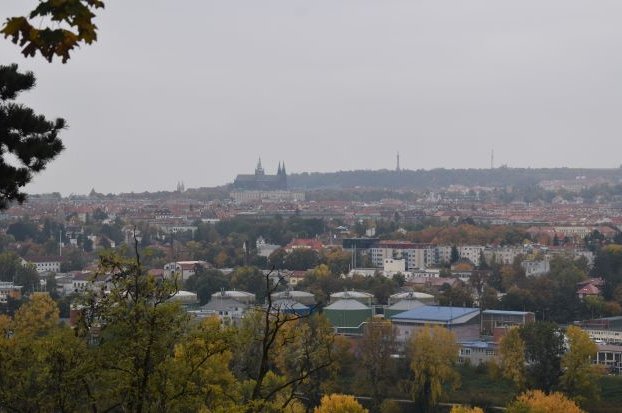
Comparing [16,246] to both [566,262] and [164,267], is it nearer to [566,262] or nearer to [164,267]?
[164,267]

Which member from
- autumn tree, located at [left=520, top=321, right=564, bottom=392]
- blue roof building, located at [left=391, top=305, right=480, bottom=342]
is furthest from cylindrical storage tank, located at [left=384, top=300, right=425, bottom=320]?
autumn tree, located at [left=520, top=321, right=564, bottom=392]

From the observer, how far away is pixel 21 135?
655cm

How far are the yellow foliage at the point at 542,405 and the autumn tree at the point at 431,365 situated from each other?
7.53ft

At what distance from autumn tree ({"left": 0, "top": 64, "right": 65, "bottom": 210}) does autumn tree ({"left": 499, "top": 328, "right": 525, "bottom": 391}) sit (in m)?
15.6

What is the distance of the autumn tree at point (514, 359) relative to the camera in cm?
2133

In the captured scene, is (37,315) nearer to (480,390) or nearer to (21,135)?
(480,390)

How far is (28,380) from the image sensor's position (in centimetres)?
780

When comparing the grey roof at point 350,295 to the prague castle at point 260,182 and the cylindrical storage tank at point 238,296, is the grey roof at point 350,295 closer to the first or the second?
the cylindrical storage tank at point 238,296

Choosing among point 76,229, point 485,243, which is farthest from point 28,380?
point 76,229

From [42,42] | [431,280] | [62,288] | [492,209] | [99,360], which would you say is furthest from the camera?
[492,209]

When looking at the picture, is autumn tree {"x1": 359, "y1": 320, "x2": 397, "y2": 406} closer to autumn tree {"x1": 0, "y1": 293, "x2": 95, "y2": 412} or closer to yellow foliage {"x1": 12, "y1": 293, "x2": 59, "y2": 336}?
yellow foliage {"x1": 12, "y1": 293, "x2": 59, "y2": 336}

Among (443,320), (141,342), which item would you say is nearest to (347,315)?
(443,320)

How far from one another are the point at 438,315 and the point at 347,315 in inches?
85.5

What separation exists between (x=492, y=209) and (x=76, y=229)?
3621 centimetres
